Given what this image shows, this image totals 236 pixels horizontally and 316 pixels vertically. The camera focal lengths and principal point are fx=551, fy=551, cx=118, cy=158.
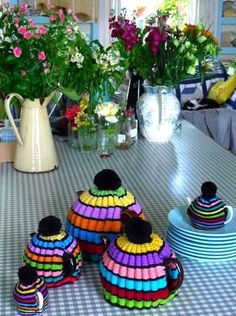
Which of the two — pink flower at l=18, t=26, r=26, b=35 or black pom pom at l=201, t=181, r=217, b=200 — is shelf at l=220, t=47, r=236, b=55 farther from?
black pom pom at l=201, t=181, r=217, b=200

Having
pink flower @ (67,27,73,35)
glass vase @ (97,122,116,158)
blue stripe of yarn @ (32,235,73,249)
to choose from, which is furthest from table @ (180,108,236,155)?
blue stripe of yarn @ (32,235,73,249)

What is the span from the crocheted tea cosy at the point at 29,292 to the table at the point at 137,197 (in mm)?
29

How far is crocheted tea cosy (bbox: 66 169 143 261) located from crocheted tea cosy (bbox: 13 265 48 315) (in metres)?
0.18

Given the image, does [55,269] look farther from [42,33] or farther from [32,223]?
[42,33]

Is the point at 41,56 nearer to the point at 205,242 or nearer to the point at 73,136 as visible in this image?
the point at 73,136

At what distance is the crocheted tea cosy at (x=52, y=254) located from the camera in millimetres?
973

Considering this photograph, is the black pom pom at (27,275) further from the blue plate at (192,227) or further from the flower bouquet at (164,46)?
the flower bouquet at (164,46)

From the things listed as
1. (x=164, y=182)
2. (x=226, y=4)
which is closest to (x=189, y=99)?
(x=226, y=4)

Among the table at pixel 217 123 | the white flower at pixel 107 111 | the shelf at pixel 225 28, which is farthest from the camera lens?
the shelf at pixel 225 28

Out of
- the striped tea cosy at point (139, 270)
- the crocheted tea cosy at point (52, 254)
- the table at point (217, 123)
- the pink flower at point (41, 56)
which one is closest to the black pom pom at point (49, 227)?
the crocheted tea cosy at point (52, 254)

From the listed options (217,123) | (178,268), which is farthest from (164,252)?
(217,123)

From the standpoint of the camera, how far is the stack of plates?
1090 mm

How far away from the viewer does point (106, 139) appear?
6.35ft

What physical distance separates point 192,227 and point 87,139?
88 centimetres
